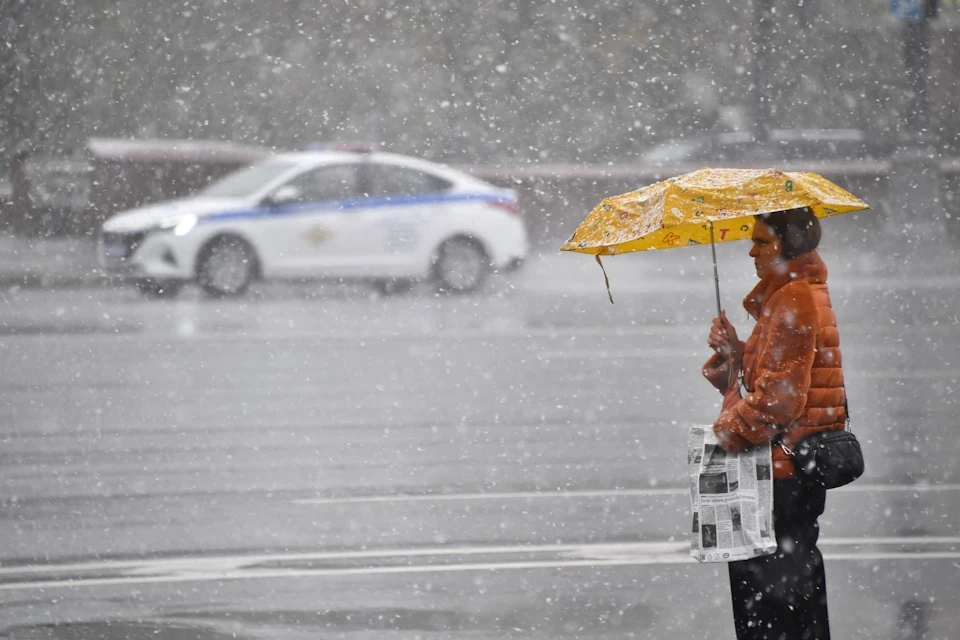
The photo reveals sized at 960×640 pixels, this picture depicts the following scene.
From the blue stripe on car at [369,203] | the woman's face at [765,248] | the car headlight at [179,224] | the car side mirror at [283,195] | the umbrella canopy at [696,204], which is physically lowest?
the woman's face at [765,248]

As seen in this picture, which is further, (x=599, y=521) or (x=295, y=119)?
(x=295, y=119)

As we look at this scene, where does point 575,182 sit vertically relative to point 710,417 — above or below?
above

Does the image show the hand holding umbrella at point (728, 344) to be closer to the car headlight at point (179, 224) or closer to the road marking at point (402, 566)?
the road marking at point (402, 566)

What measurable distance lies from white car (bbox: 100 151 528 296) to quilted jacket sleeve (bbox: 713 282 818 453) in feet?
41.1

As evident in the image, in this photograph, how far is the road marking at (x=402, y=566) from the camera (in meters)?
5.70

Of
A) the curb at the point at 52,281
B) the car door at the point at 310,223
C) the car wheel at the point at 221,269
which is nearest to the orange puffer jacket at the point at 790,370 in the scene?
the car wheel at the point at 221,269

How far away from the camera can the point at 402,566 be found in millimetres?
5840

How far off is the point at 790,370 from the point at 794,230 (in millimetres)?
417

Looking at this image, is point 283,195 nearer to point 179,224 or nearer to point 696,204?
point 179,224

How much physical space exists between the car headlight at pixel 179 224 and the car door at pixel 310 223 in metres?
0.83

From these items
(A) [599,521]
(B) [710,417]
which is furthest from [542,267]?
(A) [599,521]

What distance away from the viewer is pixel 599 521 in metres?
6.54

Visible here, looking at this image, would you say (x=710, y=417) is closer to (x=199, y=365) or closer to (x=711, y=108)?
(x=199, y=365)

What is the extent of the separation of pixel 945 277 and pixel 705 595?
12287 millimetres
